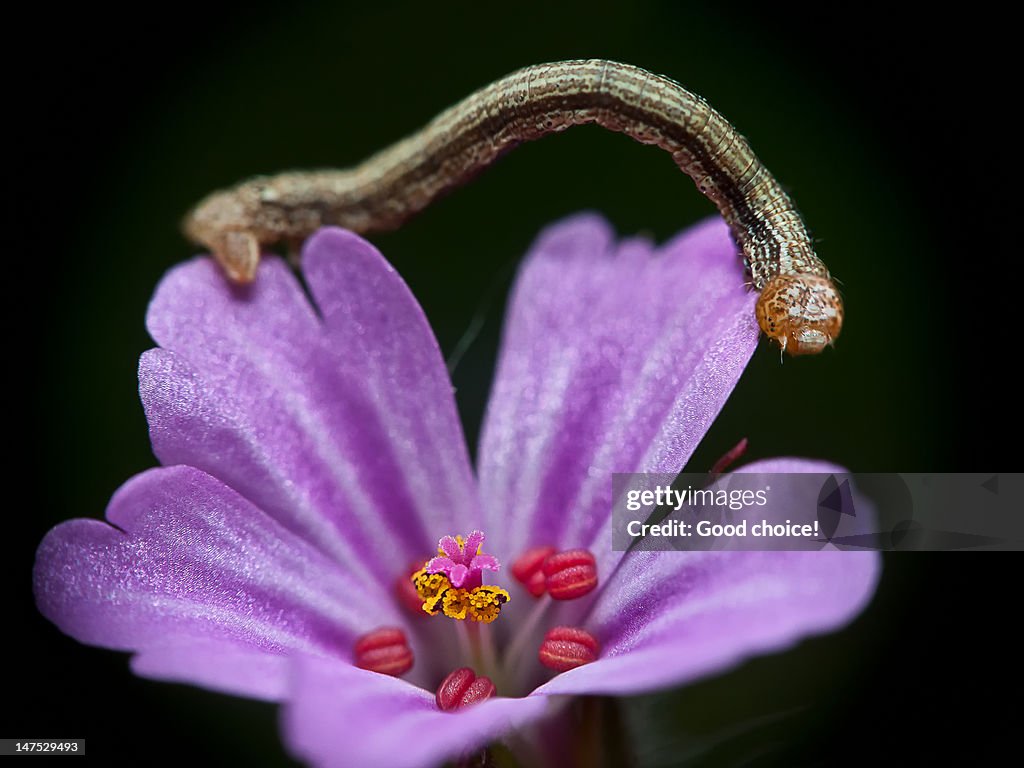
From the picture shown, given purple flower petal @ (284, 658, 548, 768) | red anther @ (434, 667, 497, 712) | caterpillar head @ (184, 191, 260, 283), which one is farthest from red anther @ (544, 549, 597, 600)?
caterpillar head @ (184, 191, 260, 283)

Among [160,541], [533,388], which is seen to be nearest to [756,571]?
[533,388]

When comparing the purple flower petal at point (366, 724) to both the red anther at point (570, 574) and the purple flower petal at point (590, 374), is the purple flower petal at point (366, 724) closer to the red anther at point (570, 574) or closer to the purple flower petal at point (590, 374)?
the red anther at point (570, 574)

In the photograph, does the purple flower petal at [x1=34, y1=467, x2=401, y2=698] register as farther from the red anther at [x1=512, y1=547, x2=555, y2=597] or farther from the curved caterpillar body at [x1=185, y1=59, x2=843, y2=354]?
the curved caterpillar body at [x1=185, y1=59, x2=843, y2=354]

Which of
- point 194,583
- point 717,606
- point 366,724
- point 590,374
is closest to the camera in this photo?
point 366,724

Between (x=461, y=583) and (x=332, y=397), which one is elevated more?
(x=332, y=397)

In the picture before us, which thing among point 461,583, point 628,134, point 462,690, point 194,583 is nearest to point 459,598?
point 461,583

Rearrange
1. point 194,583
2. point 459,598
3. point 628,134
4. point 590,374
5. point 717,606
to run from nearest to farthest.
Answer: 1. point 717,606
2. point 194,583
3. point 459,598
4. point 628,134
5. point 590,374

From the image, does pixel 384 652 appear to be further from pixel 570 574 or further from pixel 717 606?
pixel 717 606
